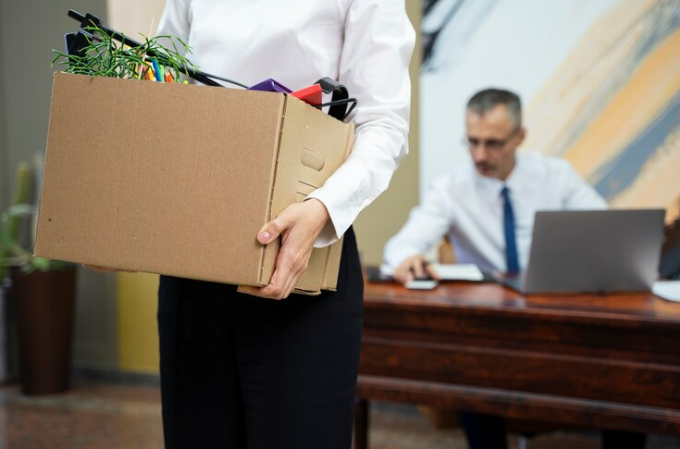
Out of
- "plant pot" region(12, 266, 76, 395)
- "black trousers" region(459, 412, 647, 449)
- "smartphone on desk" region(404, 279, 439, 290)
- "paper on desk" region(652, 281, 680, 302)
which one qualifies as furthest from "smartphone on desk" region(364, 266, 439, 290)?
"plant pot" region(12, 266, 76, 395)

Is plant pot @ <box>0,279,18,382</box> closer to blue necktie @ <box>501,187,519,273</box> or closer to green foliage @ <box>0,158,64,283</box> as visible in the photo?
green foliage @ <box>0,158,64,283</box>

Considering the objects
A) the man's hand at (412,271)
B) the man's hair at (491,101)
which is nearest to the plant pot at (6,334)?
the man's hand at (412,271)

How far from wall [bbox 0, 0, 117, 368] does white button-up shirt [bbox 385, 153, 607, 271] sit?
1.87m

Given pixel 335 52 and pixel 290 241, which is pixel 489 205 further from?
pixel 290 241

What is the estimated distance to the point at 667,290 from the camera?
1941 mm

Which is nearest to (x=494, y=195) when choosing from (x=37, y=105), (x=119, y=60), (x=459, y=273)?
(x=459, y=273)

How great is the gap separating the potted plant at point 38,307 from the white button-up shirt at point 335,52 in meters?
2.68

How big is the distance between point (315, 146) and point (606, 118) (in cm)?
230

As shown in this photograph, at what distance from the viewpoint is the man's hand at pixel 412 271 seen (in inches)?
82.4

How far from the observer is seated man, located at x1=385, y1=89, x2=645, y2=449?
2.72m

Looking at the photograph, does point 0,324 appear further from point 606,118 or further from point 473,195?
point 606,118

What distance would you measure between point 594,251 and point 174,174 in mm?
1308

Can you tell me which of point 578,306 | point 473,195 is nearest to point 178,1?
point 578,306

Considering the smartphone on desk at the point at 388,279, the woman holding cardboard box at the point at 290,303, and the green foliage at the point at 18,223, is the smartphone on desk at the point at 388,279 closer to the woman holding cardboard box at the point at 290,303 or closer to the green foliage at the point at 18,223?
the woman holding cardboard box at the point at 290,303
